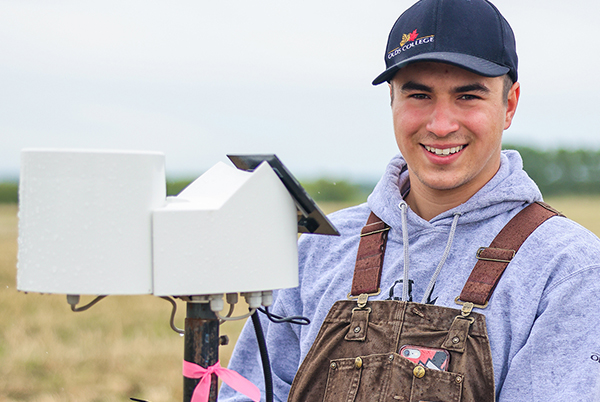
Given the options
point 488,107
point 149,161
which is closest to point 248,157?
point 149,161

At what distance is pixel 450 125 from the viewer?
2.67 m

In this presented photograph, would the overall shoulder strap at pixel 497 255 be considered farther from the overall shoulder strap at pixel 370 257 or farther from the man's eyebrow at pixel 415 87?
the man's eyebrow at pixel 415 87

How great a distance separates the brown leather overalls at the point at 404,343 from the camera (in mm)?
2410

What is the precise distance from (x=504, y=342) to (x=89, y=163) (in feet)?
5.36

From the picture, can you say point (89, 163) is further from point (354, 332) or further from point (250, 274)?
point (354, 332)

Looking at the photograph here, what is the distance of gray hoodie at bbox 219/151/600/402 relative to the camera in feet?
7.57

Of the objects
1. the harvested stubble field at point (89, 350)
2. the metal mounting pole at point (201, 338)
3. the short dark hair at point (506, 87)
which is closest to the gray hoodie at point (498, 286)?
the short dark hair at point (506, 87)

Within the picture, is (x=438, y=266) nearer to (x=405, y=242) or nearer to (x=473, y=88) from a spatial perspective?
(x=405, y=242)

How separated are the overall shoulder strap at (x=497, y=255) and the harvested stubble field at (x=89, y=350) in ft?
20.0

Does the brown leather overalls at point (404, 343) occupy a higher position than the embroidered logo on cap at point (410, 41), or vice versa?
the embroidered logo on cap at point (410, 41)

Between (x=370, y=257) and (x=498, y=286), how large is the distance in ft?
2.01

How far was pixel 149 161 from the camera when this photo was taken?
1760mm

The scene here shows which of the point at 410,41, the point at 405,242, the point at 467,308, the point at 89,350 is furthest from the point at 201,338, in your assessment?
the point at 89,350

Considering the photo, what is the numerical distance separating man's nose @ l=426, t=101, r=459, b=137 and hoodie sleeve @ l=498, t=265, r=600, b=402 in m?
0.75
